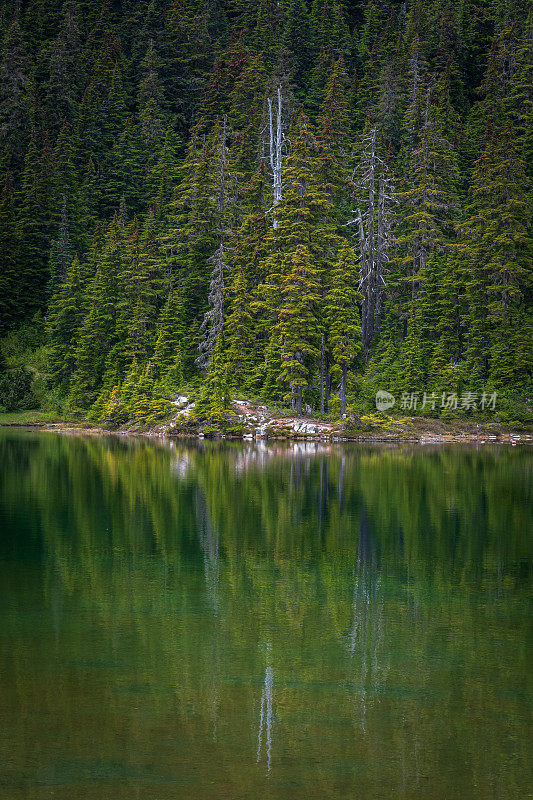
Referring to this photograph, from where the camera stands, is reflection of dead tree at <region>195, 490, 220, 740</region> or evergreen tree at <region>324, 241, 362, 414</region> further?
evergreen tree at <region>324, 241, 362, 414</region>

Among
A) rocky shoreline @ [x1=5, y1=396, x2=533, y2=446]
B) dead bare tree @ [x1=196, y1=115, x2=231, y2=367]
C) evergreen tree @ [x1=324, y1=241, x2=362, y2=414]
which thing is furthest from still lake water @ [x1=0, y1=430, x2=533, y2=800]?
dead bare tree @ [x1=196, y1=115, x2=231, y2=367]

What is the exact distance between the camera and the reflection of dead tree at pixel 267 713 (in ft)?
20.5

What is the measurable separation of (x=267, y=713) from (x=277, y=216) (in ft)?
146

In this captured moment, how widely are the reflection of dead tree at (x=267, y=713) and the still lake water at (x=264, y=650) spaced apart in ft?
0.06

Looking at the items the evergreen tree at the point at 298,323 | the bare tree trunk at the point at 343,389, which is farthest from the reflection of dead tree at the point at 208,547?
the bare tree trunk at the point at 343,389

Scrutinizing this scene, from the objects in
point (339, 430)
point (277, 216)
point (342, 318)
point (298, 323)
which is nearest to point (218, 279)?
point (277, 216)

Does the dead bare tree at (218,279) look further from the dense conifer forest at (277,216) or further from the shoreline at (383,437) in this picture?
the shoreline at (383,437)

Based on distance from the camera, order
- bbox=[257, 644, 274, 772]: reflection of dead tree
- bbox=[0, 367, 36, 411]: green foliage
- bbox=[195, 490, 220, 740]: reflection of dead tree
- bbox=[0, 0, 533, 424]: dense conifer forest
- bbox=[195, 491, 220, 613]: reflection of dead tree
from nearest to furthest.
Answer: bbox=[257, 644, 274, 772]: reflection of dead tree < bbox=[195, 490, 220, 740]: reflection of dead tree < bbox=[195, 491, 220, 613]: reflection of dead tree < bbox=[0, 0, 533, 424]: dense conifer forest < bbox=[0, 367, 36, 411]: green foliage

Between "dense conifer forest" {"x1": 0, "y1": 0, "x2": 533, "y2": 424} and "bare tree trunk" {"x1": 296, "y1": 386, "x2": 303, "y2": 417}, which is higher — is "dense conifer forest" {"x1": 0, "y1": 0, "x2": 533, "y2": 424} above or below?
above

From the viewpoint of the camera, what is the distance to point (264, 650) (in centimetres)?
860

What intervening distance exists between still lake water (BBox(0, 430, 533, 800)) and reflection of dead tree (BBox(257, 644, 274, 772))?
0.02 metres

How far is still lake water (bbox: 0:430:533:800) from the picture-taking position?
5957 mm

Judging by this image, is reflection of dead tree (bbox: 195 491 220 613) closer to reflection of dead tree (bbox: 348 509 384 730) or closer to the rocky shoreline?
reflection of dead tree (bbox: 348 509 384 730)

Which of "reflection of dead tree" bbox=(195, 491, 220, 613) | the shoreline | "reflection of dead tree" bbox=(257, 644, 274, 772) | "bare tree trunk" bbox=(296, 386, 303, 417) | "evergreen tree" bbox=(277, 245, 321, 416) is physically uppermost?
"evergreen tree" bbox=(277, 245, 321, 416)
